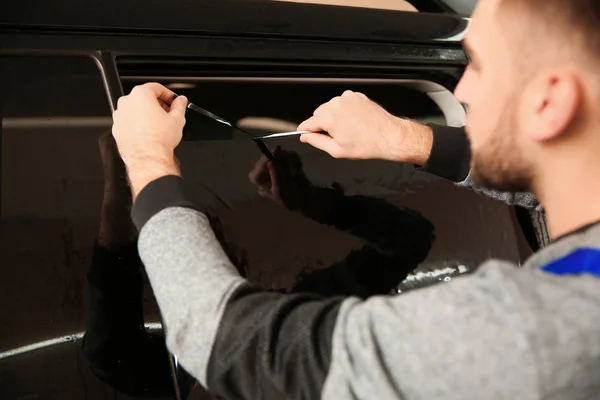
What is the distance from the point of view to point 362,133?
2.86 feet

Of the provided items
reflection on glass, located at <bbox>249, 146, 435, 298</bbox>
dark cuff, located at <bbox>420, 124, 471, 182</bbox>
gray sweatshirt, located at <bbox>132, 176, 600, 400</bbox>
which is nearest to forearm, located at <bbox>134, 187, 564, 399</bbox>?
gray sweatshirt, located at <bbox>132, 176, 600, 400</bbox>

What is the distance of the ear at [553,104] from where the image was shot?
0.56 meters

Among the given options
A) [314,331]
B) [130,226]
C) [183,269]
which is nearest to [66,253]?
[130,226]

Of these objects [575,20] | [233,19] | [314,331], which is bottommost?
[314,331]

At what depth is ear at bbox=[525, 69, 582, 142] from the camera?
22.2 inches

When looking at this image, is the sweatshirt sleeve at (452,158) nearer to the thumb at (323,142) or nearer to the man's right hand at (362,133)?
the man's right hand at (362,133)

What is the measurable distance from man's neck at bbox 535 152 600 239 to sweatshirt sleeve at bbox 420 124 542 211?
281 mm

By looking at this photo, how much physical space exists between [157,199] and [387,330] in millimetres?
278

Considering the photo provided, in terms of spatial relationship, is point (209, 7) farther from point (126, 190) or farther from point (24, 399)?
point (24, 399)

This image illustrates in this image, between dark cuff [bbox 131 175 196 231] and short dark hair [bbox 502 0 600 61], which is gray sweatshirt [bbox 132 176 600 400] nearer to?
dark cuff [bbox 131 175 196 231]

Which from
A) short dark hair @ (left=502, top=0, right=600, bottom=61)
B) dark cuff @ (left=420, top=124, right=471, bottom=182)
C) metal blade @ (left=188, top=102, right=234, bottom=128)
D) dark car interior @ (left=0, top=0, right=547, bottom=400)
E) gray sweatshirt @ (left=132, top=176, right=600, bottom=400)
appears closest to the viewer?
gray sweatshirt @ (left=132, top=176, right=600, bottom=400)

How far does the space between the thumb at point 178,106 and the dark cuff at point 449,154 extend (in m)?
0.40

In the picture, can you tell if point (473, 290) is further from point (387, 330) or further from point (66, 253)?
point (66, 253)

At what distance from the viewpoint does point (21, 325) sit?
642 millimetres
